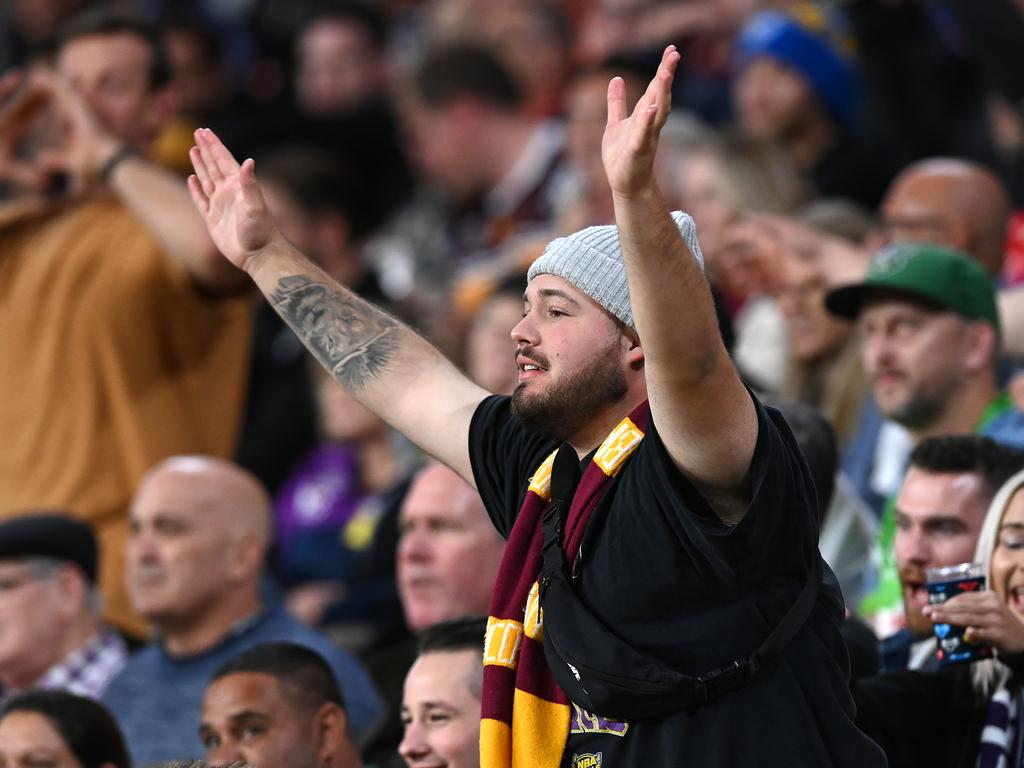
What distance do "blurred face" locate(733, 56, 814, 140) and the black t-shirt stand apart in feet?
16.0

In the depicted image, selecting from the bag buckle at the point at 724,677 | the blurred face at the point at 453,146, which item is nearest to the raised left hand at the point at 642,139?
the bag buckle at the point at 724,677

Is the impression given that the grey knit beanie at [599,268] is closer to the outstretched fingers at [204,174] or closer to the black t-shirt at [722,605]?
the black t-shirt at [722,605]

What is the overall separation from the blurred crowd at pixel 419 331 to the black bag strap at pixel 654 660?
715 mm

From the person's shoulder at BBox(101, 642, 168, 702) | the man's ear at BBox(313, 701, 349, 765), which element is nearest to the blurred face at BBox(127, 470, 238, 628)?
the person's shoulder at BBox(101, 642, 168, 702)

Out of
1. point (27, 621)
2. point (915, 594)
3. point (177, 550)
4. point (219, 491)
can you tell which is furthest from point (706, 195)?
point (915, 594)

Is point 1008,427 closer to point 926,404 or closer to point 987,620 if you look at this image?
point 926,404

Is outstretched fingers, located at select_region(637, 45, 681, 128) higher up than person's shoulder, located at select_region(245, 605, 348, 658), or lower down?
higher up

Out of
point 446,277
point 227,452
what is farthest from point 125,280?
point 446,277

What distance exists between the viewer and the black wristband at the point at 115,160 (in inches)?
258

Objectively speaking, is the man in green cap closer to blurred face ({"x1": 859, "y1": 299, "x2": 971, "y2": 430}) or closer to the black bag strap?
blurred face ({"x1": 859, "y1": 299, "x2": 971, "y2": 430})

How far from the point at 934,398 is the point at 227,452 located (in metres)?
2.88

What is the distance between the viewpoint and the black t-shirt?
10.7ft

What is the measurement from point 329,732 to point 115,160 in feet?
8.48

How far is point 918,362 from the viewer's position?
546 cm
